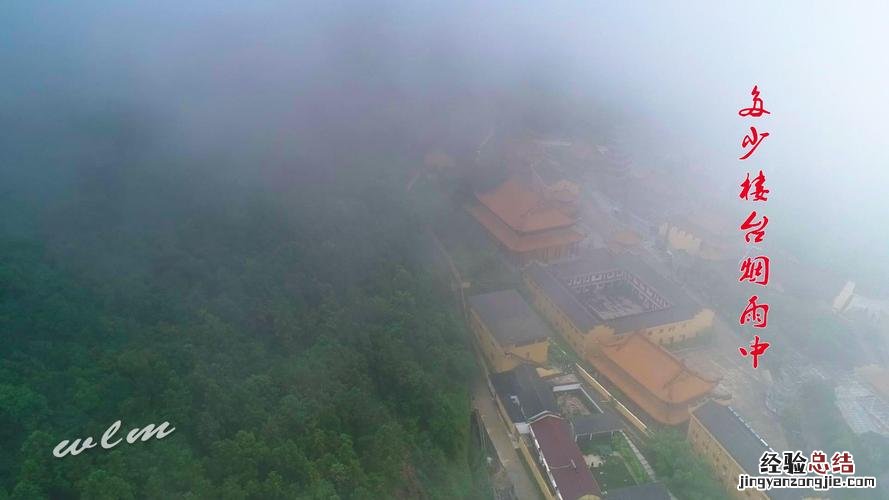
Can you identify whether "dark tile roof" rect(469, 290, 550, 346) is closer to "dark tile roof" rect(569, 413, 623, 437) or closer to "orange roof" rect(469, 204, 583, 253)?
"dark tile roof" rect(569, 413, 623, 437)

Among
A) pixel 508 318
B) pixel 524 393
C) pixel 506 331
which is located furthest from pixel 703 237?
pixel 524 393

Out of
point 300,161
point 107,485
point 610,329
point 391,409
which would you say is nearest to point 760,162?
point 610,329

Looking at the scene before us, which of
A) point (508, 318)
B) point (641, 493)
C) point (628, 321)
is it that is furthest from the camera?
point (628, 321)

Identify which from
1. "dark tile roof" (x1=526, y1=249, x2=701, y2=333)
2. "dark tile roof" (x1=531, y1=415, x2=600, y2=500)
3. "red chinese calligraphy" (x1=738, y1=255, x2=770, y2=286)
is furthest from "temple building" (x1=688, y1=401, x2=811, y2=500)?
"dark tile roof" (x1=526, y1=249, x2=701, y2=333)

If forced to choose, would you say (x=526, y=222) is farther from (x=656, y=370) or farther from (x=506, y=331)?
(x=656, y=370)

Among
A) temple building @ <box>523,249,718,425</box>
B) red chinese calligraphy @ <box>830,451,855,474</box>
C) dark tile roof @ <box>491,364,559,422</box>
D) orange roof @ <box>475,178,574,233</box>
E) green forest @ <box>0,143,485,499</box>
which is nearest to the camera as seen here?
green forest @ <box>0,143,485,499</box>

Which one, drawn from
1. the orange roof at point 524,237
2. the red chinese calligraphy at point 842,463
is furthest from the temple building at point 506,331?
Result: the red chinese calligraphy at point 842,463
